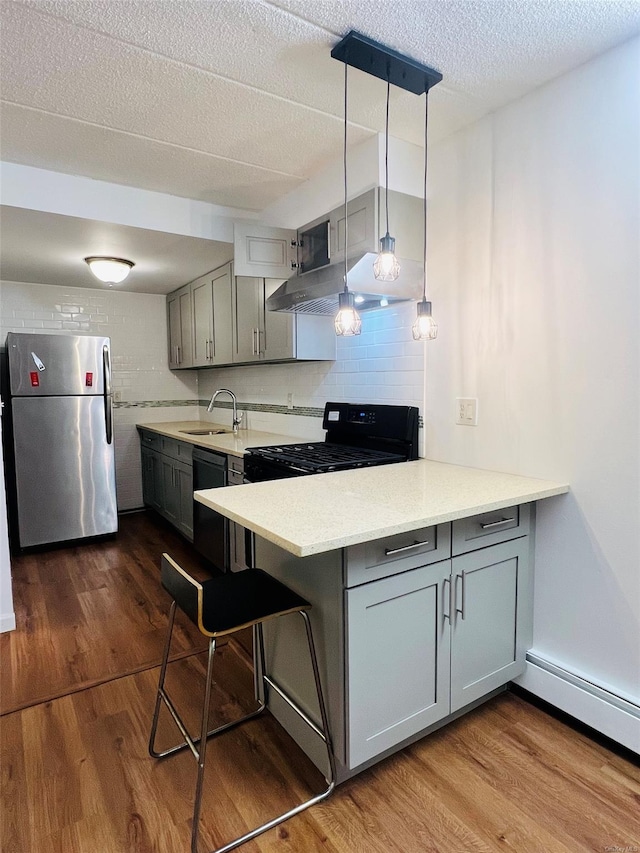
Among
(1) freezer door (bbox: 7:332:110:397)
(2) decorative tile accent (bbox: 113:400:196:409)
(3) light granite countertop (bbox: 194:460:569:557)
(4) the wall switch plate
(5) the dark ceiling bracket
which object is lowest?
(3) light granite countertop (bbox: 194:460:569:557)

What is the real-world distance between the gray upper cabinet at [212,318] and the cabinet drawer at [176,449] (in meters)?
0.71

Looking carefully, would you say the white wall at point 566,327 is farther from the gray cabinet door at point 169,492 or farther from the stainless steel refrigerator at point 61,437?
the stainless steel refrigerator at point 61,437

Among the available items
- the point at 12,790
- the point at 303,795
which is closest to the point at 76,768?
the point at 12,790

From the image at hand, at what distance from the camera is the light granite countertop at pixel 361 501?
1.28 m

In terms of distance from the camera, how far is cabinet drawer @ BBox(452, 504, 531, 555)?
1682 mm

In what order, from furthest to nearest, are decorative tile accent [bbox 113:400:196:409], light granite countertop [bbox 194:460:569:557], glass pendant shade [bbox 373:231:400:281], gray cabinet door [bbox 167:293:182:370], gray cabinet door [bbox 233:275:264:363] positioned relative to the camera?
1. decorative tile accent [bbox 113:400:196:409]
2. gray cabinet door [bbox 167:293:182:370]
3. gray cabinet door [bbox 233:275:264:363]
4. glass pendant shade [bbox 373:231:400:281]
5. light granite countertop [bbox 194:460:569:557]

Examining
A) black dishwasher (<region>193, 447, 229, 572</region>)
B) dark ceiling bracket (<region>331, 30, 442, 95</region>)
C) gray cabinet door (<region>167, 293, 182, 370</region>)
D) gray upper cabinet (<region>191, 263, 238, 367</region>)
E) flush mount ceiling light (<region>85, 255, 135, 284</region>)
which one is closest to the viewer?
dark ceiling bracket (<region>331, 30, 442, 95</region>)

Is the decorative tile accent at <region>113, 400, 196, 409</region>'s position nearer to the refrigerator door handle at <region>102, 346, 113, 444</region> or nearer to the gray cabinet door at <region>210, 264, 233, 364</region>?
the refrigerator door handle at <region>102, 346, 113, 444</region>

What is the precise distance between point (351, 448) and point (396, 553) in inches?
51.8

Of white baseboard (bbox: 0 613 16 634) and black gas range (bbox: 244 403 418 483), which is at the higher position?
black gas range (bbox: 244 403 418 483)

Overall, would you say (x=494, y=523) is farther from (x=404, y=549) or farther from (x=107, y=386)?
(x=107, y=386)

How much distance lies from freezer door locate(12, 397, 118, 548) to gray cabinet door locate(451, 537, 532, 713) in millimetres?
3132

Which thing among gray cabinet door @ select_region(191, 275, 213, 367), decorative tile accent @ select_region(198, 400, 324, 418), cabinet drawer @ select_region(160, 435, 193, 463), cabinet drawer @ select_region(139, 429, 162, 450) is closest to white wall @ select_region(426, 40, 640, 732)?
decorative tile accent @ select_region(198, 400, 324, 418)

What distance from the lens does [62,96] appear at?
1.91 m
